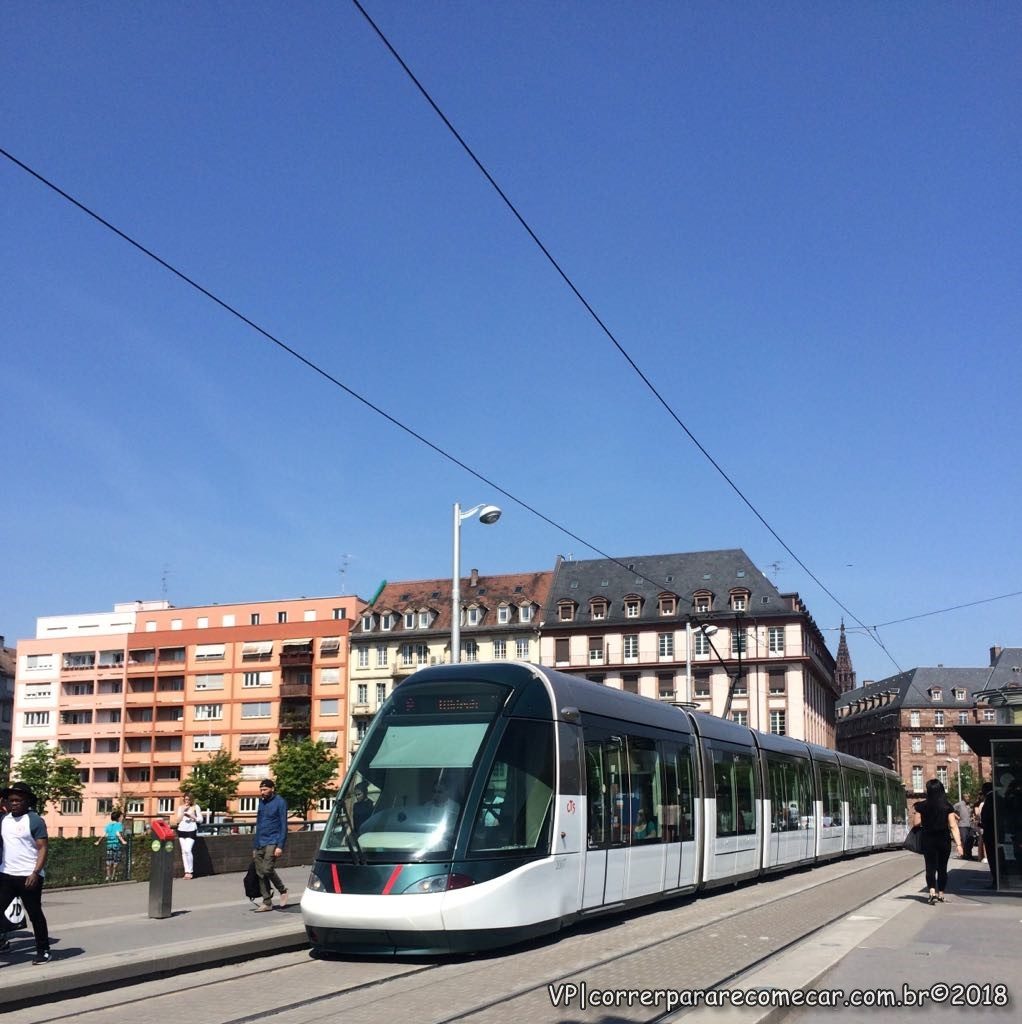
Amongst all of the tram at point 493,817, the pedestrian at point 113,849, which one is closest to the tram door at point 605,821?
the tram at point 493,817

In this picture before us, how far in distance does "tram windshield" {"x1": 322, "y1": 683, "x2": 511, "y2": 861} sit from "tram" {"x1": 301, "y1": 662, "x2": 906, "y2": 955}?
1cm

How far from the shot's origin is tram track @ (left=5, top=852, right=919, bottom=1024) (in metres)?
9.62

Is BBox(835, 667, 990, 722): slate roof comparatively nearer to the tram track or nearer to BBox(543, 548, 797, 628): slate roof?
BBox(543, 548, 797, 628): slate roof

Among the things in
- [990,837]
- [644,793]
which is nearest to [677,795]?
[644,793]

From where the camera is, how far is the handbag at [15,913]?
12.3 metres

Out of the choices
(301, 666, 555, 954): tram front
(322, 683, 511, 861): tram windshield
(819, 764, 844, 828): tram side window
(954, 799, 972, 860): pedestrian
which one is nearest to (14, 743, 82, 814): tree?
(819, 764, 844, 828): tram side window

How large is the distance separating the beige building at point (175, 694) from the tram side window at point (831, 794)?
6768cm

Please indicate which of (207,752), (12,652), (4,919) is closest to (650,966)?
(4,919)

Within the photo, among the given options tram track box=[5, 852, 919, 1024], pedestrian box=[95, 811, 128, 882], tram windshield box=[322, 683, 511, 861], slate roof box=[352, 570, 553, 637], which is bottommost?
tram track box=[5, 852, 919, 1024]

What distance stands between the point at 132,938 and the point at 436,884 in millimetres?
3856

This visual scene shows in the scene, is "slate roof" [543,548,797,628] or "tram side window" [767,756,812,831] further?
"slate roof" [543,548,797,628]

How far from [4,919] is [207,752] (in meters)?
91.9

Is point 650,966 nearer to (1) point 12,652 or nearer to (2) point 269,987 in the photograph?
(2) point 269,987

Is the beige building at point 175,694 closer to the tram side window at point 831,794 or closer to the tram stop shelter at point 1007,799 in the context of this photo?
the tram side window at point 831,794
